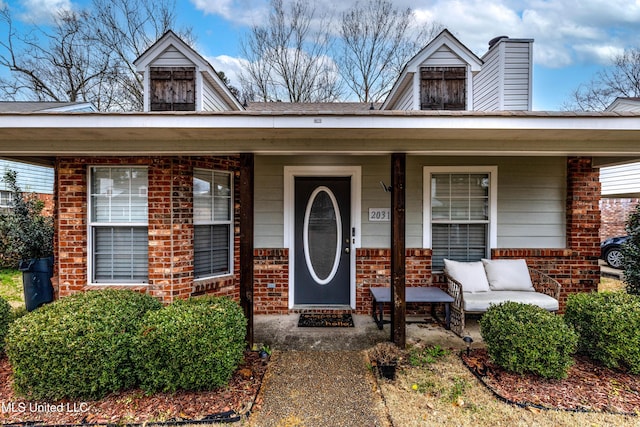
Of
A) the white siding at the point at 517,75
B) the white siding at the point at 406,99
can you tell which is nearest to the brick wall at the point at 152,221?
the white siding at the point at 406,99

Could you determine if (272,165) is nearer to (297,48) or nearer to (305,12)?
(297,48)

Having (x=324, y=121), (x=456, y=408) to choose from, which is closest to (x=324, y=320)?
(x=456, y=408)

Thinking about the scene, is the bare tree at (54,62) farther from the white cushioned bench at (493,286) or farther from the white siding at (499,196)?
the white cushioned bench at (493,286)

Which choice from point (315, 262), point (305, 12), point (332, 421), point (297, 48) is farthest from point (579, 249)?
point (305, 12)

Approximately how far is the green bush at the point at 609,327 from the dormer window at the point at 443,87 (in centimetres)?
376

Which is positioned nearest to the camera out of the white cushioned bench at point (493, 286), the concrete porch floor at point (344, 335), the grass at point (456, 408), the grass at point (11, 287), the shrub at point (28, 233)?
the grass at point (456, 408)

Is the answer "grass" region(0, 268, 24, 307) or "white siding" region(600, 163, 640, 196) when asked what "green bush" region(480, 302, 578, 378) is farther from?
"white siding" region(600, 163, 640, 196)

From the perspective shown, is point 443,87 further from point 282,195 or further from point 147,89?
point 147,89

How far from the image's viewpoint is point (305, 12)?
11484 mm

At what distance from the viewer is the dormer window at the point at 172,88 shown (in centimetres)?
559

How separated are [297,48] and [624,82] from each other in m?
16.5

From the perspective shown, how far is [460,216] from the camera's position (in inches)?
178

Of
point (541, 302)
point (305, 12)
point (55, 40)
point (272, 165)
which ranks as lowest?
point (541, 302)

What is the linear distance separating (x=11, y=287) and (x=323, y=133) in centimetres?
739
